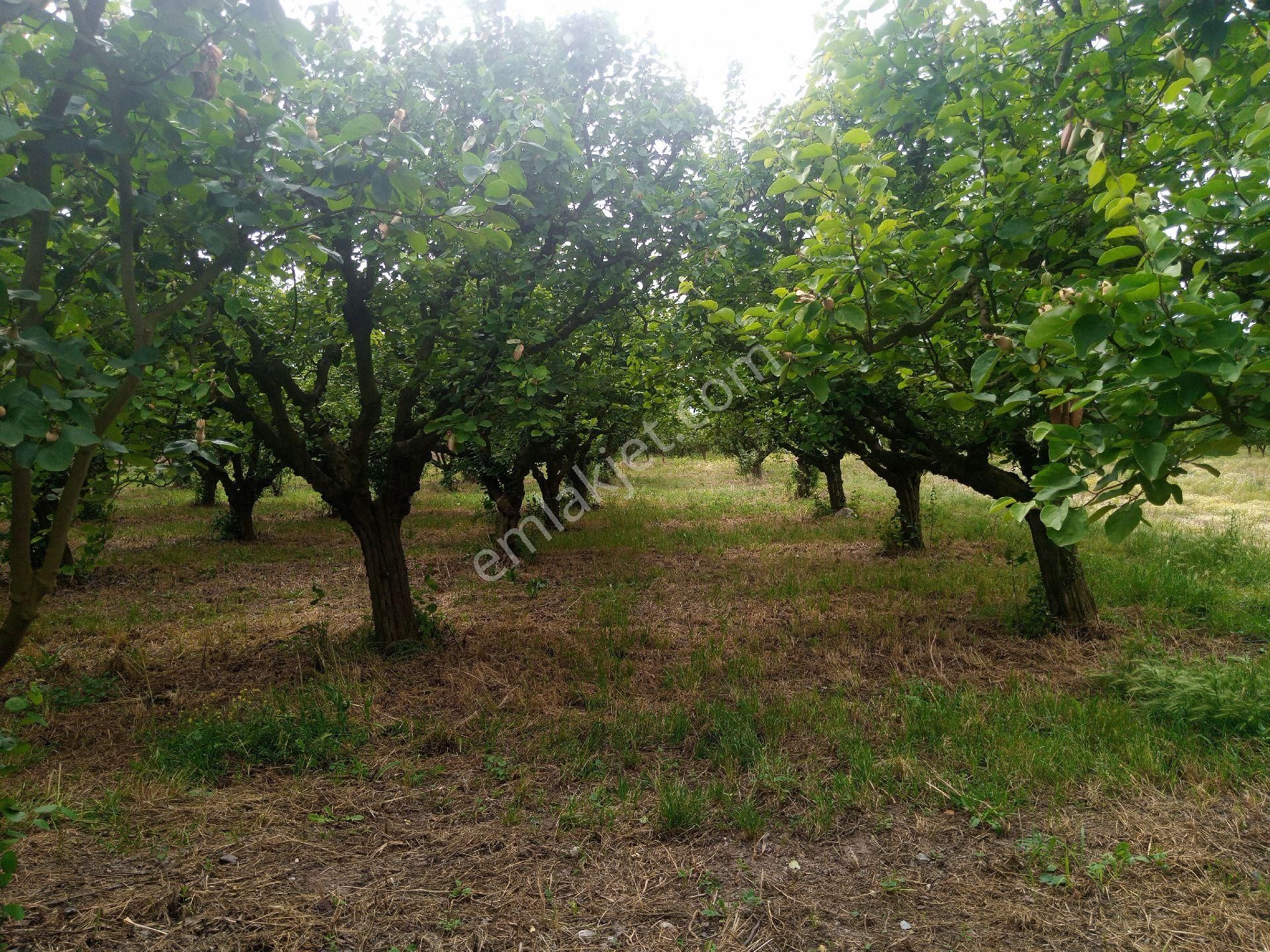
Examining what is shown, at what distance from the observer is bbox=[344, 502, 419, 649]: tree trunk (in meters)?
6.46

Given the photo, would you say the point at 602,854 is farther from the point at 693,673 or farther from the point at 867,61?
the point at 867,61

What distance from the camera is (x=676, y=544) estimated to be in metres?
13.0

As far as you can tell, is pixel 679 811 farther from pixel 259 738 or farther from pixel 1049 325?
pixel 1049 325

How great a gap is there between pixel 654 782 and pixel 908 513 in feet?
28.4

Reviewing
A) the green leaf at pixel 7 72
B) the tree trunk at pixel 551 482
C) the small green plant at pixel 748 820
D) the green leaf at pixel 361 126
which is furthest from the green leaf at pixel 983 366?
the tree trunk at pixel 551 482

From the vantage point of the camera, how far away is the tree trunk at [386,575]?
6.46 m

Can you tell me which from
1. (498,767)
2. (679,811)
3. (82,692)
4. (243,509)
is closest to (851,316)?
(679,811)

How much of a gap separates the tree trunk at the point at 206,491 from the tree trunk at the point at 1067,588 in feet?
61.9

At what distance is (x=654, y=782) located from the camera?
160 inches

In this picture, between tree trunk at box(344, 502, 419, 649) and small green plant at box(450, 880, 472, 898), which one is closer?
small green plant at box(450, 880, 472, 898)

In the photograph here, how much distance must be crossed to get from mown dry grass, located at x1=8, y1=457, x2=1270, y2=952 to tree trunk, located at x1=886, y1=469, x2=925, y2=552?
2.90 m

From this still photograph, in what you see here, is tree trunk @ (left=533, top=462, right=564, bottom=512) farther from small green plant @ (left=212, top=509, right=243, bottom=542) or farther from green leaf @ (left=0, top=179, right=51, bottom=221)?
green leaf @ (left=0, top=179, right=51, bottom=221)

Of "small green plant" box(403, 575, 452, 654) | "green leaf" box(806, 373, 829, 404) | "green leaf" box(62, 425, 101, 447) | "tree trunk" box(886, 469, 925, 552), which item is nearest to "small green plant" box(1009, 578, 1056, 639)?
"tree trunk" box(886, 469, 925, 552)

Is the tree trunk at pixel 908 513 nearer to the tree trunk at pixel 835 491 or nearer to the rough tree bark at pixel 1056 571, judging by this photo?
the rough tree bark at pixel 1056 571
